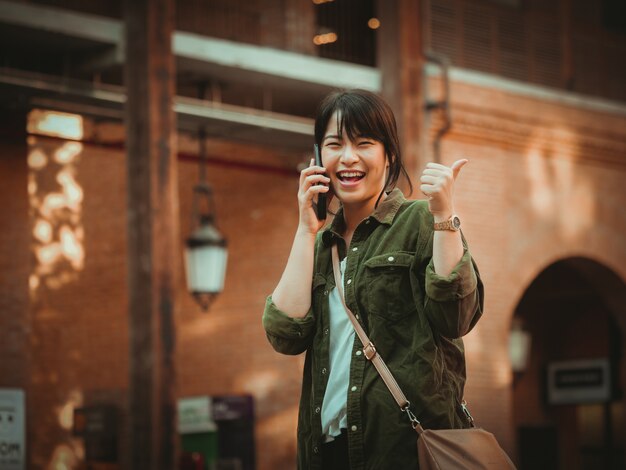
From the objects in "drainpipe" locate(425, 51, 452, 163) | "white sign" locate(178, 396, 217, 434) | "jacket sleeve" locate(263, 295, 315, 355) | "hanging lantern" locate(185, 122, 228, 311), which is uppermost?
"drainpipe" locate(425, 51, 452, 163)

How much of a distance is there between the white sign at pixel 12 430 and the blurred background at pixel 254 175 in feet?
2.61

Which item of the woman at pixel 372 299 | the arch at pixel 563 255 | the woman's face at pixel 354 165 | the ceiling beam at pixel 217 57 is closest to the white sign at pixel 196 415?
the arch at pixel 563 255

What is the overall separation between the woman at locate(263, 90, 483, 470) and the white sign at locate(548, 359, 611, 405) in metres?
14.5

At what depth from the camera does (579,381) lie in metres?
18.7

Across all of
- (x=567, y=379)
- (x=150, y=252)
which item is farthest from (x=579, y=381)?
(x=150, y=252)

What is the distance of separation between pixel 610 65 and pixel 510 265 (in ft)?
11.8

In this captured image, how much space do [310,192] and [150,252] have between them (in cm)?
765

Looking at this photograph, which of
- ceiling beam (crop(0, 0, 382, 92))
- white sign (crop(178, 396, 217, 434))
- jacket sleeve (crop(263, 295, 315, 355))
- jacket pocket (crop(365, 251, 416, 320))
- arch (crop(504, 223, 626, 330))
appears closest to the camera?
jacket pocket (crop(365, 251, 416, 320))

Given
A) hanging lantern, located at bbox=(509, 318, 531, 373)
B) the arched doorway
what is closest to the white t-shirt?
hanging lantern, located at bbox=(509, 318, 531, 373)

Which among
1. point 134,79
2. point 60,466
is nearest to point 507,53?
point 134,79

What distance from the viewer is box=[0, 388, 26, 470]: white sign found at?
37.2 ft

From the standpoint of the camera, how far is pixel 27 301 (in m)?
12.7

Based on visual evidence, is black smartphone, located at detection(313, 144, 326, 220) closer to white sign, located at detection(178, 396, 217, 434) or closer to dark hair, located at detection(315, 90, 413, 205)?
dark hair, located at detection(315, 90, 413, 205)

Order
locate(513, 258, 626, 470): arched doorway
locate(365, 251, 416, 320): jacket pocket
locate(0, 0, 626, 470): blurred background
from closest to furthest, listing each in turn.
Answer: locate(365, 251, 416, 320): jacket pocket, locate(0, 0, 626, 470): blurred background, locate(513, 258, 626, 470): arched doorway
